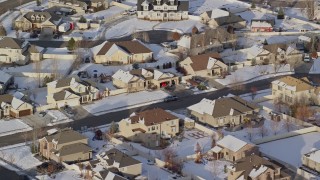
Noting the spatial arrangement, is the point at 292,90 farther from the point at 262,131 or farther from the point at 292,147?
the point at 292,147

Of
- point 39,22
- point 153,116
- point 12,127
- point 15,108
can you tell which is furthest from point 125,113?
point 39,22

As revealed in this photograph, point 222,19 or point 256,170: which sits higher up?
point 222,19

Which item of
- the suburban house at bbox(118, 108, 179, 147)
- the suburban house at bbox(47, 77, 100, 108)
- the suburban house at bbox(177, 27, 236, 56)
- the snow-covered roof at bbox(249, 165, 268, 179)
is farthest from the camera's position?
the suburban house at bbox(177, 27, 236, 56)

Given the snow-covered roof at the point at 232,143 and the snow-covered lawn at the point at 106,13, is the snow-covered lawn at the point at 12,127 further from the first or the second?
the snow-covered lawn at the point at 106,13

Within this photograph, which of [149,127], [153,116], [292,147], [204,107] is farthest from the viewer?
[204,107]

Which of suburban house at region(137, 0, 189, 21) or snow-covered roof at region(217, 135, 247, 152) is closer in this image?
snow-covered roof at region(217, 135, 247, 152)

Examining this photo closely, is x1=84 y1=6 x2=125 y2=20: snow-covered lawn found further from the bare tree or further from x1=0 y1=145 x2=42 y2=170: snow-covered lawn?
x1=0 y1=145 x2=42 y2=170: snow-covered lawn

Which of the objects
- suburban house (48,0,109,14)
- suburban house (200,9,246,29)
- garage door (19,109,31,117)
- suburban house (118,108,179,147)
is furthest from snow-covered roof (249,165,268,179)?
suburban house (48,0,109,14)
